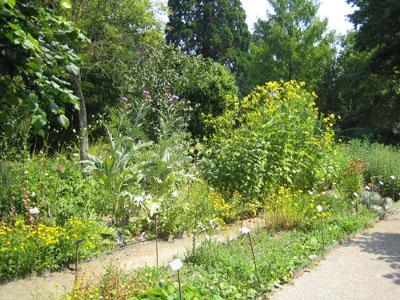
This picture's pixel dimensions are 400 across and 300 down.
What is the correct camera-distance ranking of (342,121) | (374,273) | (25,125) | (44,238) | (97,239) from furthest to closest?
(342,121) → (25,125) → (97,239) → (374,273) → (44,238)

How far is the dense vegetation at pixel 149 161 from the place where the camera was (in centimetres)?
370

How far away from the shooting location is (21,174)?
6.23m

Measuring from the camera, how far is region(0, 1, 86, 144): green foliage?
3.09 meters

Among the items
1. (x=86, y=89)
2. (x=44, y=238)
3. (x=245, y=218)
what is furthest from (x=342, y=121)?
(x=44, y=238)

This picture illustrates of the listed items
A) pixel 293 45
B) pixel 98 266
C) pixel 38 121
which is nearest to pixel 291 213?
pixel 98 266

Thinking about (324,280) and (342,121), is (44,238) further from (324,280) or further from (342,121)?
(342,121)

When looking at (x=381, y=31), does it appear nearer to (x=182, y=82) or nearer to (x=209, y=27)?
(x=182, y=82)

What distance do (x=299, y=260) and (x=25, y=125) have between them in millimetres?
4856

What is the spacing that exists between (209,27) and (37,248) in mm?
28892

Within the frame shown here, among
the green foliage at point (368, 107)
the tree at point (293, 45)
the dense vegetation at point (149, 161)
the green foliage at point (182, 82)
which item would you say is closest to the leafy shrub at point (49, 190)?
the dense vegetation at point (149, 161)

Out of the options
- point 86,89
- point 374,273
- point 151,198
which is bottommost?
point 374,273

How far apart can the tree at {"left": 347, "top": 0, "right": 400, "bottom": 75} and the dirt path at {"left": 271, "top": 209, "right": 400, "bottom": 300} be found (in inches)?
470

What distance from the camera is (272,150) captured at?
797 centimetres

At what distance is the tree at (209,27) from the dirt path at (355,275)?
26.2m
